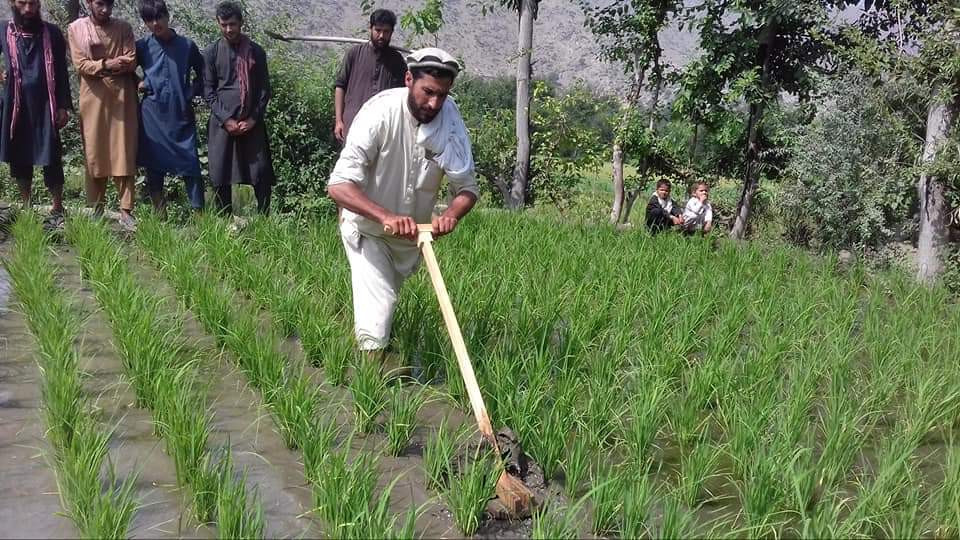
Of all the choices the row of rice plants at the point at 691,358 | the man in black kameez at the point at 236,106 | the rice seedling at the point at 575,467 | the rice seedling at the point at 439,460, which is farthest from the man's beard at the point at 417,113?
the man in black kameez at the point at 236,106

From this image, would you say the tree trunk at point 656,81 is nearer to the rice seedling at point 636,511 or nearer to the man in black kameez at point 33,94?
the man in black kameez at point 33,94

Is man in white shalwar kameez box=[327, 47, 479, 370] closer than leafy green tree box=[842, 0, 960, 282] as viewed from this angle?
Yes

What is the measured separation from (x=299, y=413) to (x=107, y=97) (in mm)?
3758

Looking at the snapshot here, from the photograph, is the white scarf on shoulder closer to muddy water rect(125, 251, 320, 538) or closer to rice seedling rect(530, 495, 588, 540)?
muddy water rect(125, 251, 320, 538)

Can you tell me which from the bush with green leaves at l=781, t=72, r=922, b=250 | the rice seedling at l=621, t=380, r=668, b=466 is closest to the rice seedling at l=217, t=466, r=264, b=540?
the rice seedling at l=621, t=380, r=668, b=466

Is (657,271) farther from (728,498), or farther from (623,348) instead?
(728,498)

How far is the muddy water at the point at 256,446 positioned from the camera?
2230mm

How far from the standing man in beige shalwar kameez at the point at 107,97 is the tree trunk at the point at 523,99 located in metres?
3.93

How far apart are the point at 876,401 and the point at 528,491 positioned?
66.3 inches

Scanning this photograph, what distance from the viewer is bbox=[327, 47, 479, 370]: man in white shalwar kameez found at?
2.89 metres

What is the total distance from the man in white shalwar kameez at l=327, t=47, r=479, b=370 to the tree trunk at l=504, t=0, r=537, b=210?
16.7 feet

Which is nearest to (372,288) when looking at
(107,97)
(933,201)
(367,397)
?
(367,397)

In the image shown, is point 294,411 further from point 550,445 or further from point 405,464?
point 550,445

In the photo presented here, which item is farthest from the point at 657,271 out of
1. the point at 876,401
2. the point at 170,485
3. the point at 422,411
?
the point at 170,485
